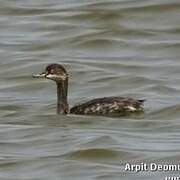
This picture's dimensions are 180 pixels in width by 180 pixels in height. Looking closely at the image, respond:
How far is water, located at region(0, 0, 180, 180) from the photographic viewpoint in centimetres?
1441

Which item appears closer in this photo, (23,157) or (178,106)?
(23,157)

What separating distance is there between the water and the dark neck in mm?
136

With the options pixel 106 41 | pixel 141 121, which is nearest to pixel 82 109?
pixel 141 121

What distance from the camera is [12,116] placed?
16688 millimetres

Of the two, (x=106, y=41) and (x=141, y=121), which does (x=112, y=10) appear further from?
(x=141, y=121)

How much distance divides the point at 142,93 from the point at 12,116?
199 centimetres

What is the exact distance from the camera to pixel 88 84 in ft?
62.3

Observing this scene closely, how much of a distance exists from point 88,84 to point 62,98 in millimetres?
2150

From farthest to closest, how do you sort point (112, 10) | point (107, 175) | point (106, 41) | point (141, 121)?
1. point (112, 10)
2. point (106, 41)
3. point (141, 121)
4. point (107, 175)

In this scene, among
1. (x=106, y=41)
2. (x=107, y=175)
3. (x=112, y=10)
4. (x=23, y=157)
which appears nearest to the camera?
(x=107, y=175)

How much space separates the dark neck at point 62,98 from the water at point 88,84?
0.45 ft

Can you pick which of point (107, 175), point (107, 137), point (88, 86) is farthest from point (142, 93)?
point (107, 175)

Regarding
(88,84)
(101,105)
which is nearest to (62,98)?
(101,105)

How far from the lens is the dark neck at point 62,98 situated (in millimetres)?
16750
